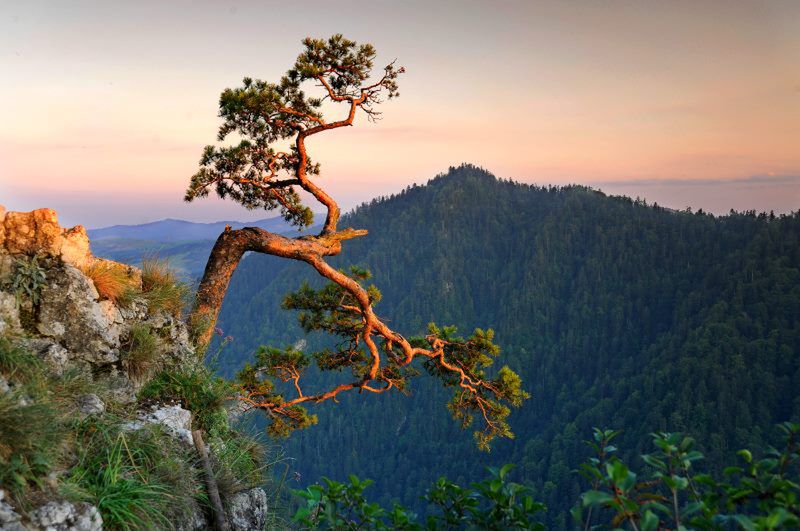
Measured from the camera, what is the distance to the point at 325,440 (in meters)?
167

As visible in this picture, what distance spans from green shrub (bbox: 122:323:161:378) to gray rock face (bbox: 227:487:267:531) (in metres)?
1.62

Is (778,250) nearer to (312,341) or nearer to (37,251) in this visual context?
(312,341)

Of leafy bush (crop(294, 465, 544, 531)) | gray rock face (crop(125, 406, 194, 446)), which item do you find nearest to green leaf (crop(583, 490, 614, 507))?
leafy bush (crop(294, 465, 544, 531))

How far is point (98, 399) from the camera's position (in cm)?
430

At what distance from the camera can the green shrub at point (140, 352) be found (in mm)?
5320

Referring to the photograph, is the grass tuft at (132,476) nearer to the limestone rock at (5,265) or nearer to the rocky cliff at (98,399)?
the rocky cliff at (98,399)

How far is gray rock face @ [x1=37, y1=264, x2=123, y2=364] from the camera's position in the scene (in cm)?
499

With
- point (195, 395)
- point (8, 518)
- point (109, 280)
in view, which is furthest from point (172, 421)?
point (8, 518)

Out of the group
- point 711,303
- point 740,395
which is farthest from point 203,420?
point 711,303

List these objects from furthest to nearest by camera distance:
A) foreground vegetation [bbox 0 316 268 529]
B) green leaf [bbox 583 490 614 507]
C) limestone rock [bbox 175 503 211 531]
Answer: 1. limestone rock [bbox 175 503 211 531]
2. foreground vegetation [bbox 0 316 268 529]
3. green leaf [bbox 583 490 614 507]

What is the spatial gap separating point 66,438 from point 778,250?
196 metres

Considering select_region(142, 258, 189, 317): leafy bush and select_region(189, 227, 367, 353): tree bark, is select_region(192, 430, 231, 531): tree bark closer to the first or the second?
select_region(142, 258, 189, 317): leafy bush

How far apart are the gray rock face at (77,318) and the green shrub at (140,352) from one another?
0.43ft

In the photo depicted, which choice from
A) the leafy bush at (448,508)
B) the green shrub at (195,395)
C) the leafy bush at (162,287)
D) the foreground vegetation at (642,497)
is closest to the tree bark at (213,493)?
the green shrub at (195,395)
